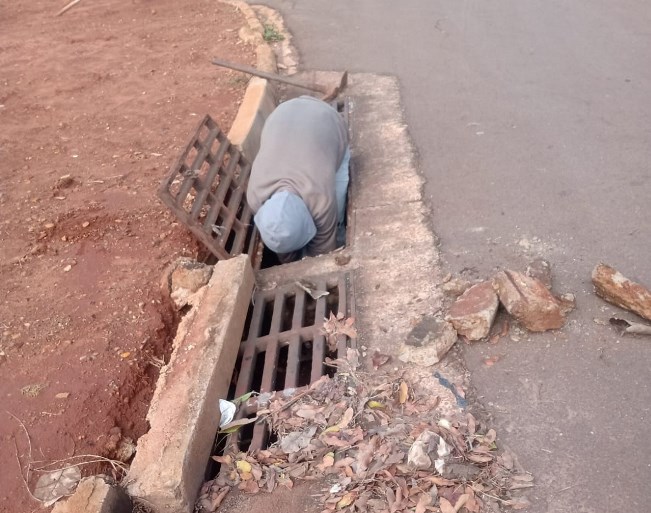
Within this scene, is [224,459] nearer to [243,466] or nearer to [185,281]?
[243,466]

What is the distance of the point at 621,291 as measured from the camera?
3250 millimetres

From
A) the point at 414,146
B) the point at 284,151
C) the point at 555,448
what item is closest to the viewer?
the point at 555,448

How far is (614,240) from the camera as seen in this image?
3801 millimetres

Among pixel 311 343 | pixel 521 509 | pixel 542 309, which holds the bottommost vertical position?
pixel 311 343

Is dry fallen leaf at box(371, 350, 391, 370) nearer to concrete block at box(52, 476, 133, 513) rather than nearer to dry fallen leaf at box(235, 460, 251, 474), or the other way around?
dry fallen leaf at box(235, 460, 251, 474)

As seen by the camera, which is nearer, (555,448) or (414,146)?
(555,448)

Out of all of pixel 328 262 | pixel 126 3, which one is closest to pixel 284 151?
pixel 328 262

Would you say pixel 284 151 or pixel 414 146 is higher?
pixel 284 151

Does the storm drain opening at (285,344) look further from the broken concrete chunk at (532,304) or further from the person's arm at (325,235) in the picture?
the broken concrete chunk at (532,304)

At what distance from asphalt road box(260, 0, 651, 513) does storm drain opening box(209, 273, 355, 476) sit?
2.54ft

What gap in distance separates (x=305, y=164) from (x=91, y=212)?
1.71 m

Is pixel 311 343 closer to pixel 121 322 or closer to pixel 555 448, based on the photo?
pixel 121 322

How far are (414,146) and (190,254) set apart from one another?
2.13 meters

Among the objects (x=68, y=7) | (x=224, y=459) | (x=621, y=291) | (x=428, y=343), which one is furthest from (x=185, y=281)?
(x=68, y=7)
